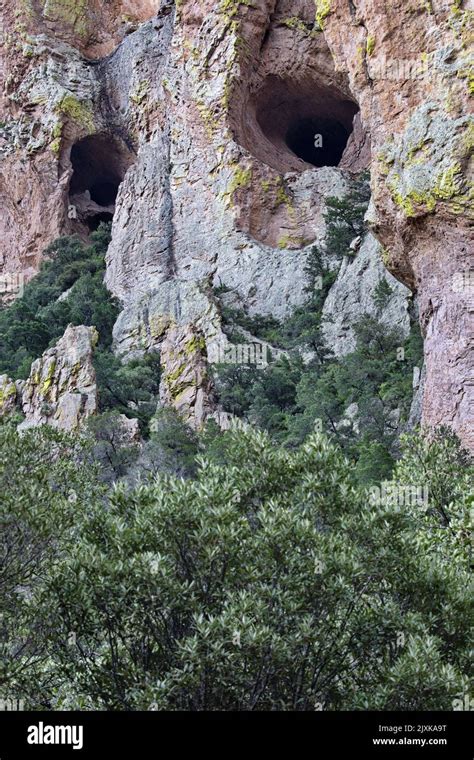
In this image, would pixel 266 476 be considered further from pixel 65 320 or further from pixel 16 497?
pixel 65 320

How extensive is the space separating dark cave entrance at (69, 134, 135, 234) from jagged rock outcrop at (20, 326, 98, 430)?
66.0 ft

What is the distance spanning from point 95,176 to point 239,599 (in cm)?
5100

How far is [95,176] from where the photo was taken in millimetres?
57656

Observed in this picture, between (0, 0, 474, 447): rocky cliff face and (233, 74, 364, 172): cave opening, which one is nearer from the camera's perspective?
(0, 0, 474, 447): rocky cliff face

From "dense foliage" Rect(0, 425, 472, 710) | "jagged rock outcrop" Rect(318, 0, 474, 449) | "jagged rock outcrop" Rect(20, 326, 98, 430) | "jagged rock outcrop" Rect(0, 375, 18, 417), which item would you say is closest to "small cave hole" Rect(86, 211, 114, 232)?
"jagged rock outcrop" Rect(20, 326, 98, 430)

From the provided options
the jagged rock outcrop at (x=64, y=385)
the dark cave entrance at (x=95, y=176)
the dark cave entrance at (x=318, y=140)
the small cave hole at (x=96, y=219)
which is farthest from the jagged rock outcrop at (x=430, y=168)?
the small cave hole at (x=96, y=219)

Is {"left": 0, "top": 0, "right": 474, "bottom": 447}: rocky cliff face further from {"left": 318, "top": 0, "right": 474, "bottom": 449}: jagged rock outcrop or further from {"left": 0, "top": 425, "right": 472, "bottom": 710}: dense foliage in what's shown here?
{"left": 0, "top": 425, "right": 472, "bottom": 710}: dense foliage

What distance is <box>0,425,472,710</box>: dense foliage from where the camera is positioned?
995 cm

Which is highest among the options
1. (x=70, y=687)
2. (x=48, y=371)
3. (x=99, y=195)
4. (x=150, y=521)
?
(x=99, y=195)

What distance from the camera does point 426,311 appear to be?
24953mm

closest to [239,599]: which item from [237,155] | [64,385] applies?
[64,385]

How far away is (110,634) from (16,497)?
104 inches

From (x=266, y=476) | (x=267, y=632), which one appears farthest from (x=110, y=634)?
(x=266, y=476)

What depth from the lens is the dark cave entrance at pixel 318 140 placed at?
1943 inches
